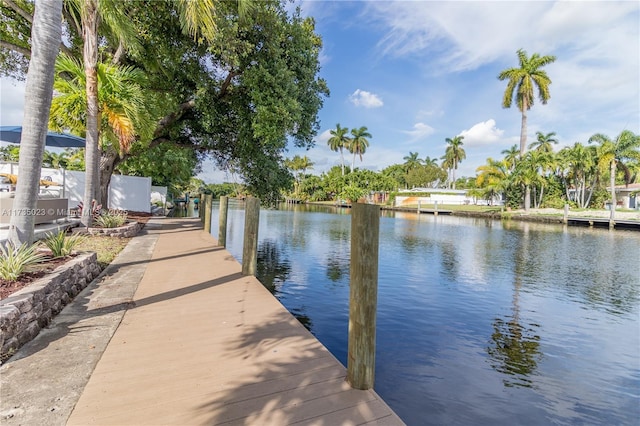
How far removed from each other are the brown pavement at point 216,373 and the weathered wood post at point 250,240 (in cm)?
186

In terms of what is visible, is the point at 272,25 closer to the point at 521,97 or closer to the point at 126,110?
the point at 126,110

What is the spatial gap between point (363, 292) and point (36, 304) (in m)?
3.57

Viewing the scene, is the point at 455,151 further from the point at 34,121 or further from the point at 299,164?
the point at 34,121

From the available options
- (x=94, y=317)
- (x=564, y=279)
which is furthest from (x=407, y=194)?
(x=94, y=317)

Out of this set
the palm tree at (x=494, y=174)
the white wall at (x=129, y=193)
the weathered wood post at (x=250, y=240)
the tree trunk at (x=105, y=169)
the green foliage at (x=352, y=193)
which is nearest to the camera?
the weathered wood post at (x=250, y=240)

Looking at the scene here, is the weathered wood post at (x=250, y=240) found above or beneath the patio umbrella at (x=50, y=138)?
beneath

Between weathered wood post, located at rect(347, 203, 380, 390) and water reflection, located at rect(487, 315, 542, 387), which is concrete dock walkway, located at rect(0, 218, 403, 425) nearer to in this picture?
→ weathered wood post, located at rect(347, 203, 380, 390)

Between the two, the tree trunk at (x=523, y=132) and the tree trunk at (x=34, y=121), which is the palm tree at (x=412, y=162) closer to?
the tree trunk at (x=523, y=132)

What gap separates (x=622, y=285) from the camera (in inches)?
457

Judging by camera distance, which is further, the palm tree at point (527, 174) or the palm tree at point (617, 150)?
the palm tree at point (527, 174)

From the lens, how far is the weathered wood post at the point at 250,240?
7609 millimetres

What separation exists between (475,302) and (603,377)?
3669 mm

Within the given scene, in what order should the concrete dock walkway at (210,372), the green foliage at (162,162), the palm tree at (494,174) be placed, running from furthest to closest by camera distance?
the palm tree at (494,174)
the green foliage at (162,162)
the concrete dock walkway at (210,372)

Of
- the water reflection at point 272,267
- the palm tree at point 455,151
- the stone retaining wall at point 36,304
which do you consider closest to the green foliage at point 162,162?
the water reflection at point 272,267
